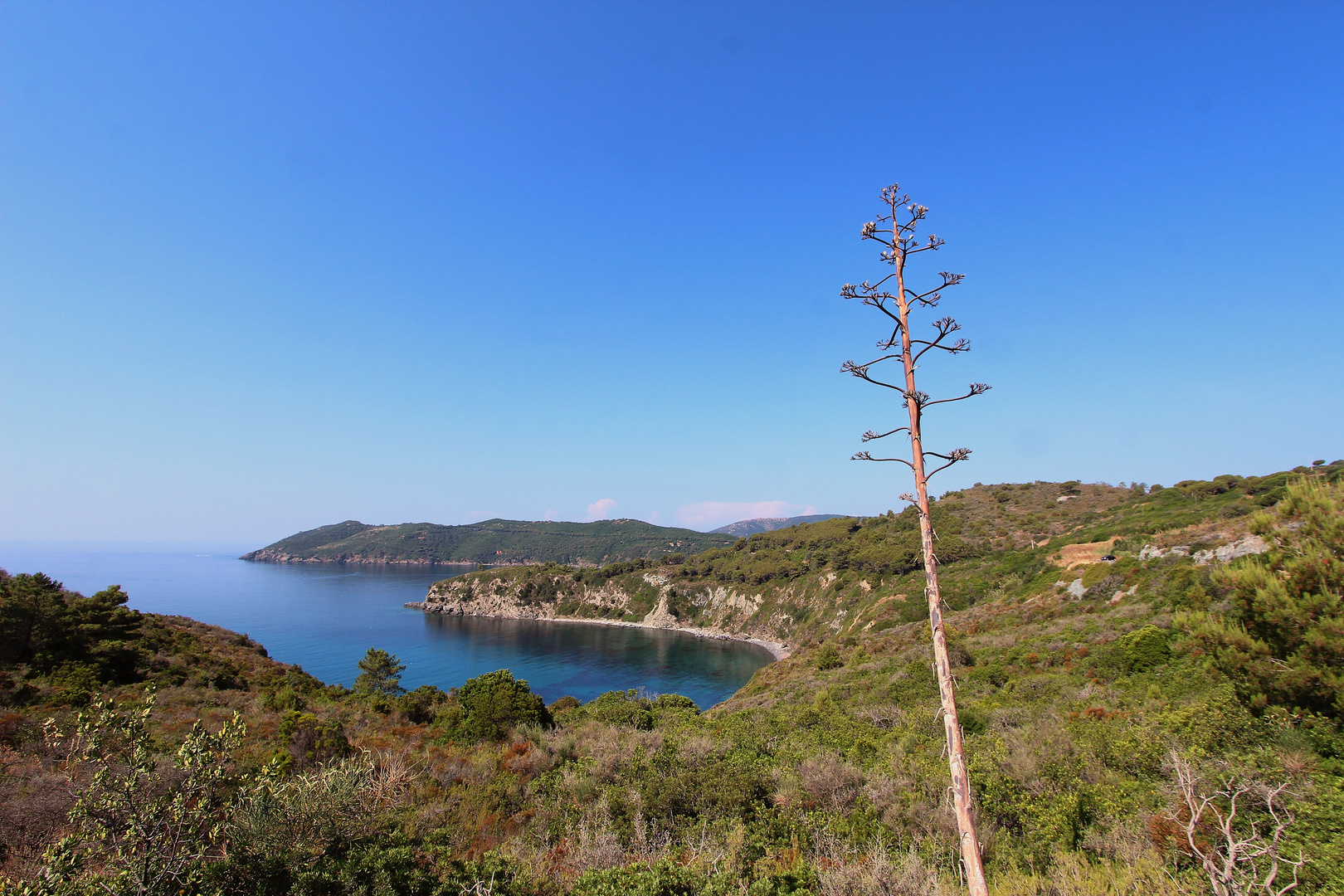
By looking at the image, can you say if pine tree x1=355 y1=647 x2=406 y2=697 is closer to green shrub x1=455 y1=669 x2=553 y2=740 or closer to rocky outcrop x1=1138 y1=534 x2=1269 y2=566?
green shrub x1=455 y1=669 x2=553 y2=740

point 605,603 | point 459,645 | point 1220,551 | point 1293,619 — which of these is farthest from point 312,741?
point 605,603

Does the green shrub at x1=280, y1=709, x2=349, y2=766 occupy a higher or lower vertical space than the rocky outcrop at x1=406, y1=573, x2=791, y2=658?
higher

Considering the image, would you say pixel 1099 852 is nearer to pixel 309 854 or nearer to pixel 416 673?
pixel 309 854

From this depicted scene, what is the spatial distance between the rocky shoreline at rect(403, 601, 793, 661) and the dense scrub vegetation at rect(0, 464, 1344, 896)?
6866 cm

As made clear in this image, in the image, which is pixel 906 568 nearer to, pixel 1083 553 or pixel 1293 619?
pixel 1083 553

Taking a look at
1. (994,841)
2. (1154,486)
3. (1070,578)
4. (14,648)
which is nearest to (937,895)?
(994,841)

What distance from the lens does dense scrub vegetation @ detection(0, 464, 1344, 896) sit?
622cm

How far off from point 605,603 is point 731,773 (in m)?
121

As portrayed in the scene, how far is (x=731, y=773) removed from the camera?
35.7 feet

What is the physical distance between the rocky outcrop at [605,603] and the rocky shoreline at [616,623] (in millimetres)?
208

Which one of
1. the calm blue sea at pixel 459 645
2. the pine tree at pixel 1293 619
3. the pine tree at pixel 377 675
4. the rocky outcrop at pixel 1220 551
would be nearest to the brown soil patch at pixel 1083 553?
the rocky outcrop at pixel 1220 551

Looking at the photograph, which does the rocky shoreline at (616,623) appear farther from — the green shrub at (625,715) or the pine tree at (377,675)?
the green shrub at (625,715)

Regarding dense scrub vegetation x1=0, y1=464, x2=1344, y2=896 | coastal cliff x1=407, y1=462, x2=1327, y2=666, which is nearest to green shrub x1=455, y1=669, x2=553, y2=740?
dense scrub vegetation x1=0, y1=464, x2=1344, y2=896

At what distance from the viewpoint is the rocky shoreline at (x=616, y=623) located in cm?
8723
